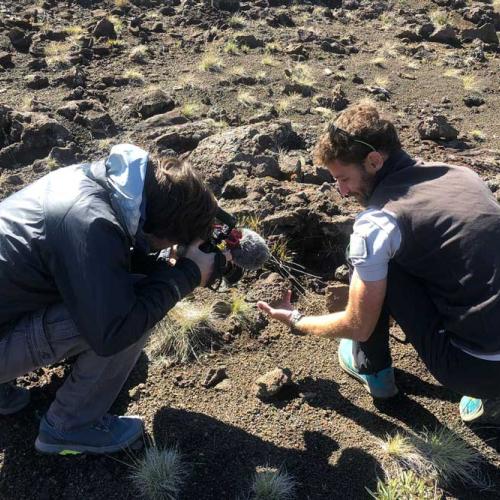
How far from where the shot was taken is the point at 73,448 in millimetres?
2723

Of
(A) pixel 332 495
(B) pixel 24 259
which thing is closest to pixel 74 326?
(B) pixel 24 259

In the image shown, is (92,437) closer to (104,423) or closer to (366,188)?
(104,423)

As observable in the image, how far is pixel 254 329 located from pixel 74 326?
1442mm

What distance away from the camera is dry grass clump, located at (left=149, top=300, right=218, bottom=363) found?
3475 millimetres

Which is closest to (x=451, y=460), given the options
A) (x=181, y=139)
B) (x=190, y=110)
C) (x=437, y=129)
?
(x=181, y=139)

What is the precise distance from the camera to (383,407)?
10.4 feet

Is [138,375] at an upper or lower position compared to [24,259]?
lower

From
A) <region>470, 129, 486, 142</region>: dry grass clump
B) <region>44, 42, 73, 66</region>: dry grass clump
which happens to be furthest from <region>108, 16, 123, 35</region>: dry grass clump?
<region>470, 129, 486, 142</region>: dry grass clump

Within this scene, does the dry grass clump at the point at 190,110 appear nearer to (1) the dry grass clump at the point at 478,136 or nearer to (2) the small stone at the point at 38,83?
(2) the small stone at the point at 38,83

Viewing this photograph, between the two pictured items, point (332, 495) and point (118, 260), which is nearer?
point (118, 260)

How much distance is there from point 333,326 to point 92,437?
1.22 m

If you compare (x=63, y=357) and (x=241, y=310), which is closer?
(x=63, y=357)

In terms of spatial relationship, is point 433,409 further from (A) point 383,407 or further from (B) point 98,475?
(B) point 98,475

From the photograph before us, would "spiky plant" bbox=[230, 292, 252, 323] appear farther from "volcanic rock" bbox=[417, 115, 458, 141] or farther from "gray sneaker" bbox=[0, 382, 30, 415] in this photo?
"volcanic rock" bbox=[417, 115, 458, 141]
